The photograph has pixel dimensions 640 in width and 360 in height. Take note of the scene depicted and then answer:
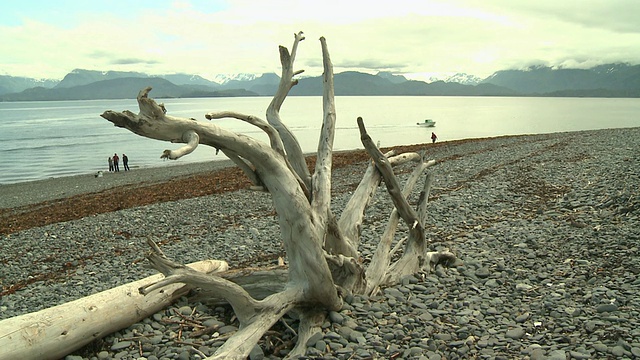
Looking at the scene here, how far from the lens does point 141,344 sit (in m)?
6.02

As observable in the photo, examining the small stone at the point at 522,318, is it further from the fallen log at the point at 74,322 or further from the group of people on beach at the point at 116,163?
the group of people on beach at the point at 116,163

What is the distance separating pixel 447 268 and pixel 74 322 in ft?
19.0

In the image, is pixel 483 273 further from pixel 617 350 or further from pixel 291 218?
pixel 291 218

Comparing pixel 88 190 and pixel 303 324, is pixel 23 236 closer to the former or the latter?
pixel 303 324

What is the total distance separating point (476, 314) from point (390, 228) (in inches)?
84.0

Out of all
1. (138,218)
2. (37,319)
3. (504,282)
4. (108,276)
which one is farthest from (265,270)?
(138,218)

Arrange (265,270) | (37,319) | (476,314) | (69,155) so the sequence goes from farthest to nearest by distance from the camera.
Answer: (69,155), (265,270), (476,314), (37,319)

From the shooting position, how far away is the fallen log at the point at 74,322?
5.27m

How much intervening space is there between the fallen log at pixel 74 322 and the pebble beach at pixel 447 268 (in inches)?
7.1

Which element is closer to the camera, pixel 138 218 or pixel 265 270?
pixel 265 270

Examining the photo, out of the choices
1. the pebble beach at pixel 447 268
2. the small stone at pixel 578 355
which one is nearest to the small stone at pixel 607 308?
the pebble beach at pixel 447 268

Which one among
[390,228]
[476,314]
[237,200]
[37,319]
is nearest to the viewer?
[37,319]

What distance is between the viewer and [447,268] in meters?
8.45

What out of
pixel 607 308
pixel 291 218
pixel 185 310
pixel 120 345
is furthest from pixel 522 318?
pixel 120 345
